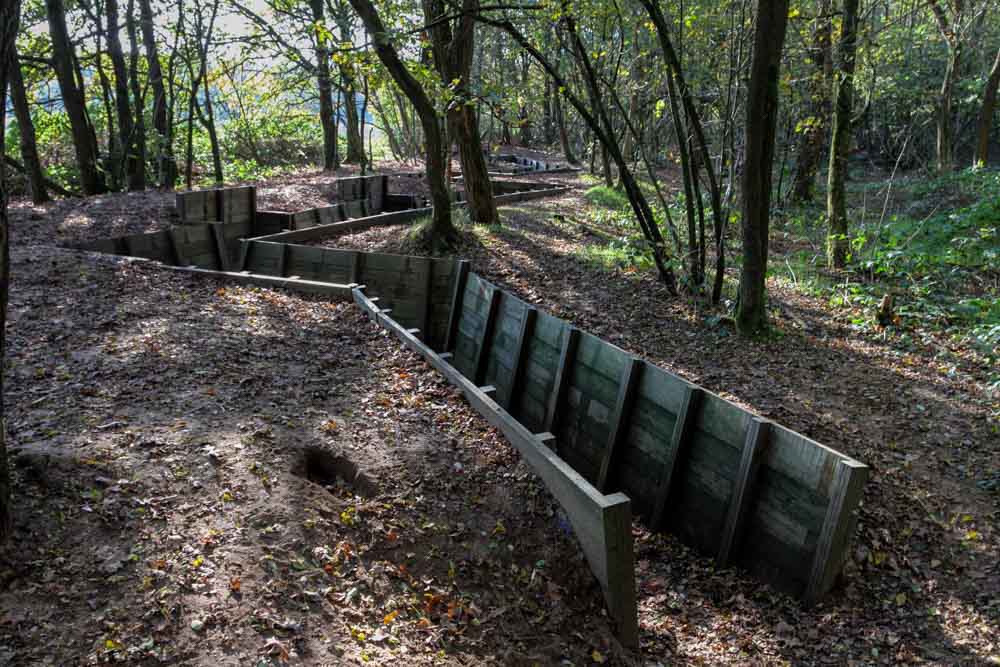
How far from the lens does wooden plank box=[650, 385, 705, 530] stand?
5.53 meters

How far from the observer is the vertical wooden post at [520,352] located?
26.1 ft

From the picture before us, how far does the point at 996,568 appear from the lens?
4.66 metres

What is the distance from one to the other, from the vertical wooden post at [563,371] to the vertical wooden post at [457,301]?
2841mm

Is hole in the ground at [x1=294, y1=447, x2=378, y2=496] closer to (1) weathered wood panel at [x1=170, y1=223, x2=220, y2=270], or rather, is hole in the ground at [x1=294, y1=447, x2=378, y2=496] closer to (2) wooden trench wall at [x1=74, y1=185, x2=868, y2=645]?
(2) wooden trench wall at [x1=74, y1=185, x2=868, y2=645]

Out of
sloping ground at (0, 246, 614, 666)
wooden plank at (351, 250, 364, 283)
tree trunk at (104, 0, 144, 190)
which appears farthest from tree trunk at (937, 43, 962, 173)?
tree trunk at (104, 0, 144, 190)

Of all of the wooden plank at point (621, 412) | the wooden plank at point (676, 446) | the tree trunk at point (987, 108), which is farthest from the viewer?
the tree trunk at point (987, 108)

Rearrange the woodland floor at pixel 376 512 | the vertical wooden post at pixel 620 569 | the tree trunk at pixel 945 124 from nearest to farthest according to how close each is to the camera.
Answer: the woodland floor at pixel 376 512, the vertical wooden post at pixel 620 569, the tree trunk at pixel 945 124

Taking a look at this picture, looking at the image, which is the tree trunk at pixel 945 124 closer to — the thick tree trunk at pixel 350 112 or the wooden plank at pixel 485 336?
the wooden plank at pixel 485 336

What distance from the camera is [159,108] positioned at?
1988 centimetres

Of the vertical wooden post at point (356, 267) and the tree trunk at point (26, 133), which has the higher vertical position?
the tree trunk at point (26, 133)

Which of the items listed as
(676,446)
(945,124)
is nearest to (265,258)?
(676,446)

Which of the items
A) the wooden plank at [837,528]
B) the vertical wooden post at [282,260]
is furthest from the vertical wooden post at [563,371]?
the vertical wooden post at [282,260]

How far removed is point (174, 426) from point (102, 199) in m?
11.9

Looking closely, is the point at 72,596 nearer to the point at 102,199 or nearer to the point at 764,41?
the point at 764,41
